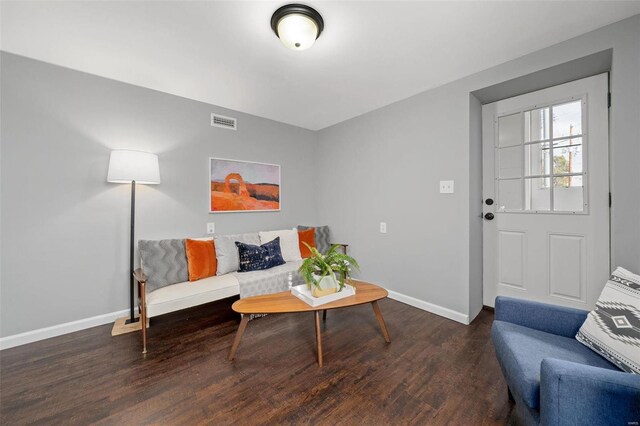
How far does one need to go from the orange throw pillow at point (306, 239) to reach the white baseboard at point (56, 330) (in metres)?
2.06

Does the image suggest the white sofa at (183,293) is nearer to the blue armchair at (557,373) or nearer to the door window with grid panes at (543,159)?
the blue armchair at (557,373)

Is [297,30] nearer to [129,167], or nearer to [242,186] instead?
[129,167]

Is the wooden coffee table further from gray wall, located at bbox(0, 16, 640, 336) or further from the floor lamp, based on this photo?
the floor lamp

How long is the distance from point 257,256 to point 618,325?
2.73 m

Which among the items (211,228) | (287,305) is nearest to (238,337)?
(287,305)

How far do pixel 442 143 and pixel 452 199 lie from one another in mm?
605

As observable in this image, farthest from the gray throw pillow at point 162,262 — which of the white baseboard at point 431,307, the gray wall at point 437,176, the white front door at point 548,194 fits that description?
the white front door at point 548,194

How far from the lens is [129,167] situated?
2334mm

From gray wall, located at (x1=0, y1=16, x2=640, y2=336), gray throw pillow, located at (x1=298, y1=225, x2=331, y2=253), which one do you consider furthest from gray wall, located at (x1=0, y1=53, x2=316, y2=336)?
gray throw pillow, located at (x1=298, y1=225, x2=331, y2=253)

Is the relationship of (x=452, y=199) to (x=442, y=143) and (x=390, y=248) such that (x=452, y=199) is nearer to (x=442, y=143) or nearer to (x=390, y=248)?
(x=442, y=143)

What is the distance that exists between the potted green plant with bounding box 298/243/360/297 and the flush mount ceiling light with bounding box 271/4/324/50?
5.14 ft

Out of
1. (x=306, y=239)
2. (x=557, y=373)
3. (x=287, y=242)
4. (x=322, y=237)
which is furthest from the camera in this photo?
(x=322, y=237)

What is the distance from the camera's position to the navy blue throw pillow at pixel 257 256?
2836 millimetres

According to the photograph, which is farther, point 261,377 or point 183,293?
point 183,293
